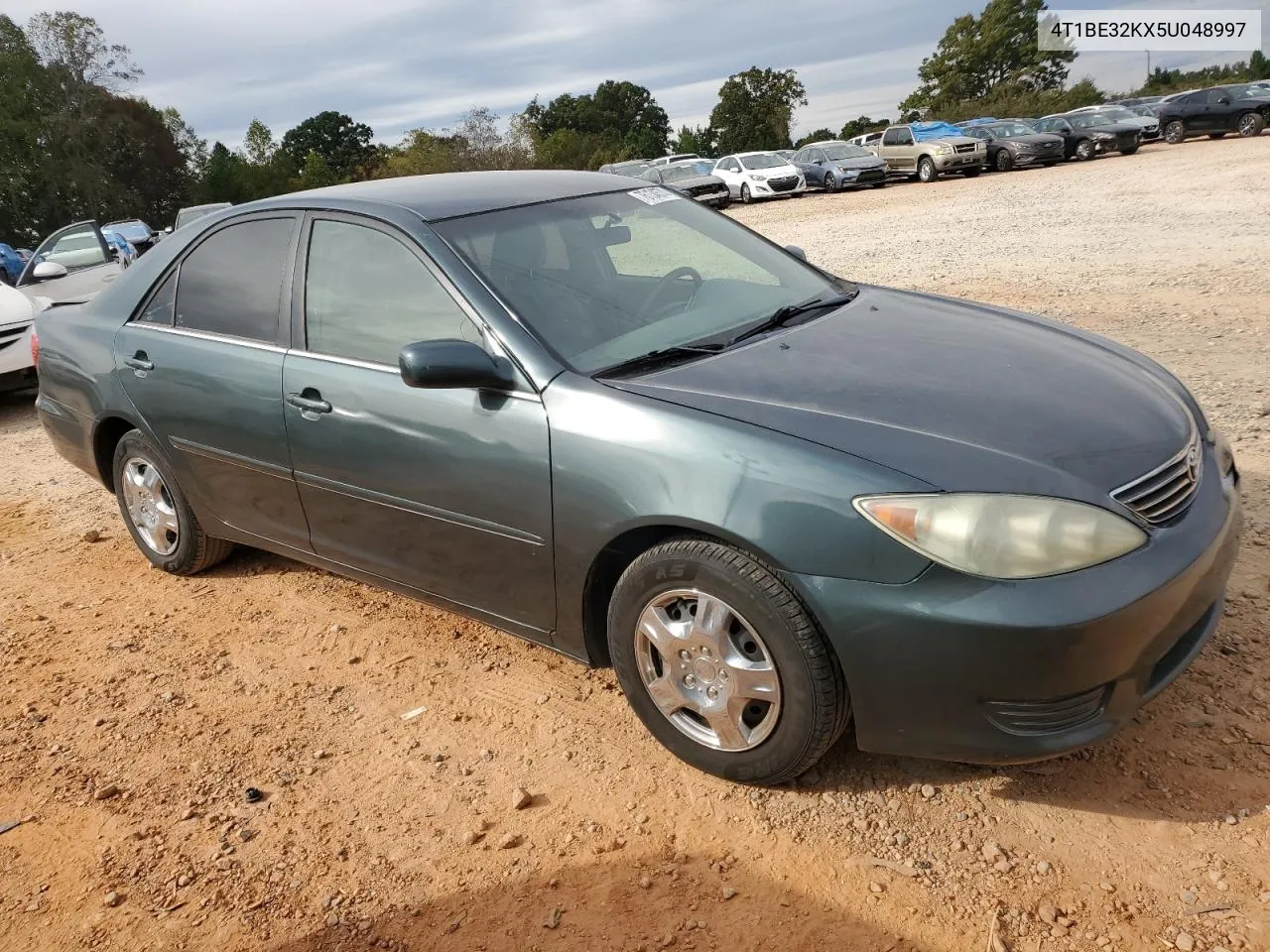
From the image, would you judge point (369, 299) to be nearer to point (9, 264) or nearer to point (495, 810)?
point (495, 810)

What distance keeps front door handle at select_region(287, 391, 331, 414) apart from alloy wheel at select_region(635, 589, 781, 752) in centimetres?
143

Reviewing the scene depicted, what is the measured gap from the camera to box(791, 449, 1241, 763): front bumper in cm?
219

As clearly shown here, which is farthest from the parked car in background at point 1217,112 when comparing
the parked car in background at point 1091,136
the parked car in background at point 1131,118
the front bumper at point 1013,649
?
the front bumper at point 1013,649

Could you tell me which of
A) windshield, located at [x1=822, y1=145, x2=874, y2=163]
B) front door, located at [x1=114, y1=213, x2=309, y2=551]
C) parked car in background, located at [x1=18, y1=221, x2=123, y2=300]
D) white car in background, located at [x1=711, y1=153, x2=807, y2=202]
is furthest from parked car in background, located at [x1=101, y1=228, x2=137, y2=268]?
windshield, located at [x1=822, y1=145, x2=874, y2=163]

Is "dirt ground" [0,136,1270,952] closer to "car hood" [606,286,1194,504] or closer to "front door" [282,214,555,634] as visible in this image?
"front door" [282,214,555,634]

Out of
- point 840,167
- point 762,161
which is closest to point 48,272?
point 762,161

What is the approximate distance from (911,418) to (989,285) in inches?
307

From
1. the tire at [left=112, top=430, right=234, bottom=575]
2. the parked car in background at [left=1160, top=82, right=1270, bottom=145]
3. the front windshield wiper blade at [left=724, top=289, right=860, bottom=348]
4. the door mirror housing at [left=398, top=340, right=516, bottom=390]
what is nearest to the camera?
the door mirror housing at [left=398, top=340, right=516, bottom=390]

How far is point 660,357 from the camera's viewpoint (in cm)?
297

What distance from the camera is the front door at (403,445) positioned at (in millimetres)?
2908

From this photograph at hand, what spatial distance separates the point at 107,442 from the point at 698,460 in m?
3.41

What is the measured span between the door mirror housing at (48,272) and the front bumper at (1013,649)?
9596mm

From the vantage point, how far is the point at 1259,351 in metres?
6.21

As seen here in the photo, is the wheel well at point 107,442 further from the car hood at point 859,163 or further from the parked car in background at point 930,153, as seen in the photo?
the parked car in background at point 930,153
